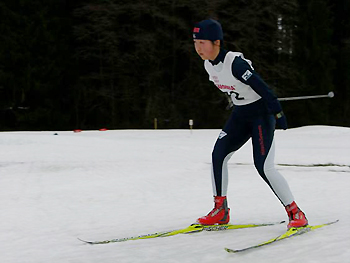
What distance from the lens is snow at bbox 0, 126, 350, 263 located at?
3.81 metres

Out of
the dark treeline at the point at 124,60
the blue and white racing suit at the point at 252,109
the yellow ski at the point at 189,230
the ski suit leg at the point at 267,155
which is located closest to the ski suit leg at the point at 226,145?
the blue and white racing suit at the point at 252,109

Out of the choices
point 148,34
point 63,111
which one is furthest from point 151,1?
point 63,111

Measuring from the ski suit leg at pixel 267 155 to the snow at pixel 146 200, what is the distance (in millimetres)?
366

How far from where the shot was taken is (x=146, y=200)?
640 cm

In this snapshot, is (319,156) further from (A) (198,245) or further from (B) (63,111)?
(B) (63,111)

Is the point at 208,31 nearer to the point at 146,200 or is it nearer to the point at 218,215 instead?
the point at 218,215

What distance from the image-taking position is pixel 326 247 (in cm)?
375

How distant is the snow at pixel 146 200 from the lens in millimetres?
3807

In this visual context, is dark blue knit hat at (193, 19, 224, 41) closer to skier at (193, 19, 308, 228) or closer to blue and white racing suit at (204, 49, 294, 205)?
skier at (193, 19, 308, 228)

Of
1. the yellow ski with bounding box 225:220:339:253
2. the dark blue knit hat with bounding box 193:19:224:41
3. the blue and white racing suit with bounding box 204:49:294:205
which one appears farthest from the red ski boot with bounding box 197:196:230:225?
the dark blue knit hat with bounding box 193:19:224:41

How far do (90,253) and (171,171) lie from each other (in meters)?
4.88

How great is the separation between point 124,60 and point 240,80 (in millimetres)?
24708

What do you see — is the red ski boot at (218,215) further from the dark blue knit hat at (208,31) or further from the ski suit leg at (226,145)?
the dark blue knit hat at (208,31)

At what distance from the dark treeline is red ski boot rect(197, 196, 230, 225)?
2262 cm
